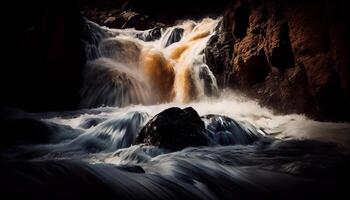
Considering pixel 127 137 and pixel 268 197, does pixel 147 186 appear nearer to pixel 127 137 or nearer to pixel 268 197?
pixel 268 197

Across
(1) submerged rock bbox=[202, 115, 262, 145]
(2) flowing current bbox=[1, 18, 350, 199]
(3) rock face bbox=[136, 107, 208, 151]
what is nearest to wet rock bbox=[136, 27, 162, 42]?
(2) flowing current bbox=[1, 18, 350, 199]

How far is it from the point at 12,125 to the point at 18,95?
419 cm

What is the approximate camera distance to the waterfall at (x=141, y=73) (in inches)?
485

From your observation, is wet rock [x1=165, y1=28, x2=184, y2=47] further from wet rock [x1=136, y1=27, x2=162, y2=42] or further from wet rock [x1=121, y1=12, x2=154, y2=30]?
wet rock [x1=121, y1=12, x2=154, y2=30]

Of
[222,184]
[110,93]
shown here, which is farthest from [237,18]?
[222,184]

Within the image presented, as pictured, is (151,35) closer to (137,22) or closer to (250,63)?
(137,22)

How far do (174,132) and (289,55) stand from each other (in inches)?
189

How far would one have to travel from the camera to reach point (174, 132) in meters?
6.26

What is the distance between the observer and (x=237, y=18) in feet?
37.5

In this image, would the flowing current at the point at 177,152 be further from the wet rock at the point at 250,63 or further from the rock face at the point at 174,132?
the wet rock at the point at 250,63

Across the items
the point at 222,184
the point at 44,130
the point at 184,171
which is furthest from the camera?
the point at 44,130

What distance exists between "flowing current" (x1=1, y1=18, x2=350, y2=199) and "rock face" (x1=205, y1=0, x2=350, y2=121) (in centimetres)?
50

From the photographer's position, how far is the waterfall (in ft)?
40.4

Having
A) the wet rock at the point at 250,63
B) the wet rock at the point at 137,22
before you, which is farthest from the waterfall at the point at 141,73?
the wet rock at the point at 137,22
